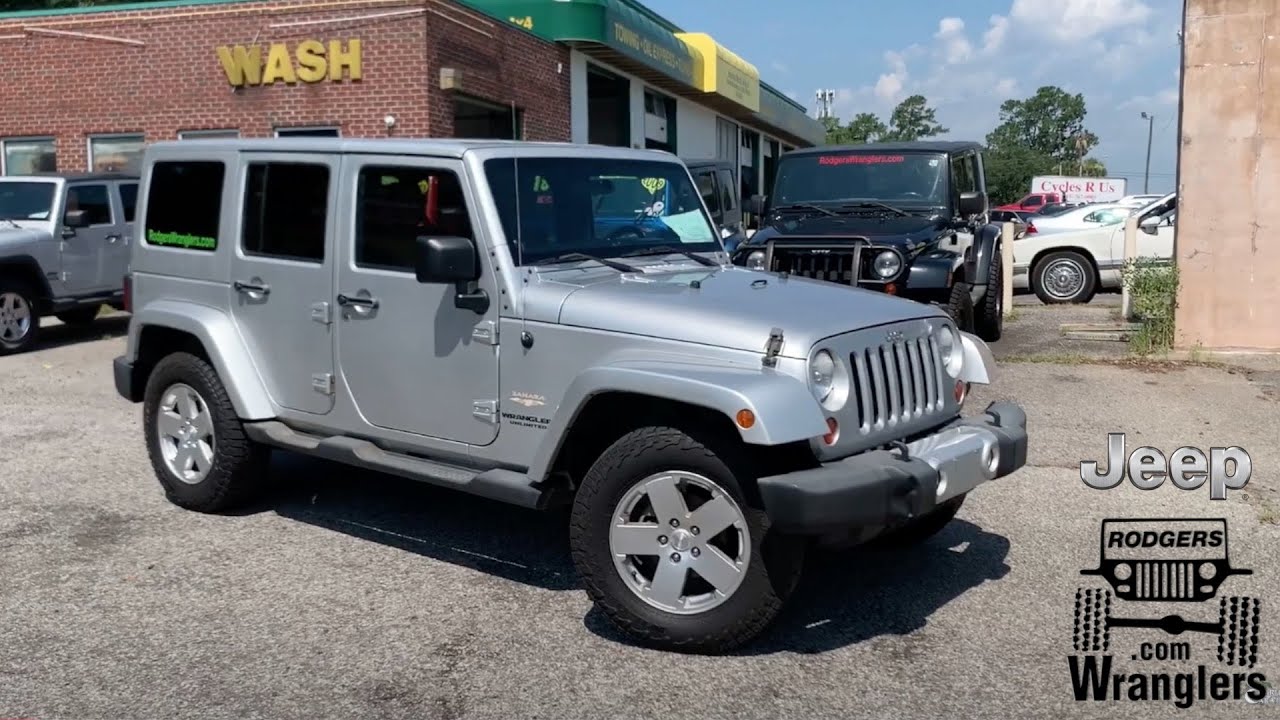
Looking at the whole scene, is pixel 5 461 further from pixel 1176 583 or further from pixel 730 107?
pixel 730 107

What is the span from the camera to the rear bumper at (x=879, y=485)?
3975 millimetres

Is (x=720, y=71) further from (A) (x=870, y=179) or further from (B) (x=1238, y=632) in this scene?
(B) (x=1238, y=632)

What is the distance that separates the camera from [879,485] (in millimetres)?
4070

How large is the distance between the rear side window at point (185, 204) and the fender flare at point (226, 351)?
0.34m

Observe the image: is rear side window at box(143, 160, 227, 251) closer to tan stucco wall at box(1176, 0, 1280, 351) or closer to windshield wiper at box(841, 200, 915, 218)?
windshield wiper at box(841, 200, 915, 218)

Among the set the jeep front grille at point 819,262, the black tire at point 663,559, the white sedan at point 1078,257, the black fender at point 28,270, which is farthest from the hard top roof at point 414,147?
the white sedan at point 1078,257

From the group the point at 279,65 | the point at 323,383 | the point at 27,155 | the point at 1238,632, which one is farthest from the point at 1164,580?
the point at 27,155

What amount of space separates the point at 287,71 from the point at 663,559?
14.4 m

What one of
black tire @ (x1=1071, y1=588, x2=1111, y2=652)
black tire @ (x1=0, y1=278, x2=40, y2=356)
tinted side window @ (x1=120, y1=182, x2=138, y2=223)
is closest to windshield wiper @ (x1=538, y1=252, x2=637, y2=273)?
black tire @ (x1=1071, y1=588, x2=1111, y2=652)

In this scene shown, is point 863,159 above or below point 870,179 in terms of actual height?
above

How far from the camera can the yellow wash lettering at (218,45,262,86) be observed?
1708 cm

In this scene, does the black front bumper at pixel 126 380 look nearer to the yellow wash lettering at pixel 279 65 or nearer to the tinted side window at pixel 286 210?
the tinted side window at pixel 286 210

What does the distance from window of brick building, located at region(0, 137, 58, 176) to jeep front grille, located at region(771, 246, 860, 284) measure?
13.3m

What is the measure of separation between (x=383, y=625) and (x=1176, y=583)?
10.8 feet
